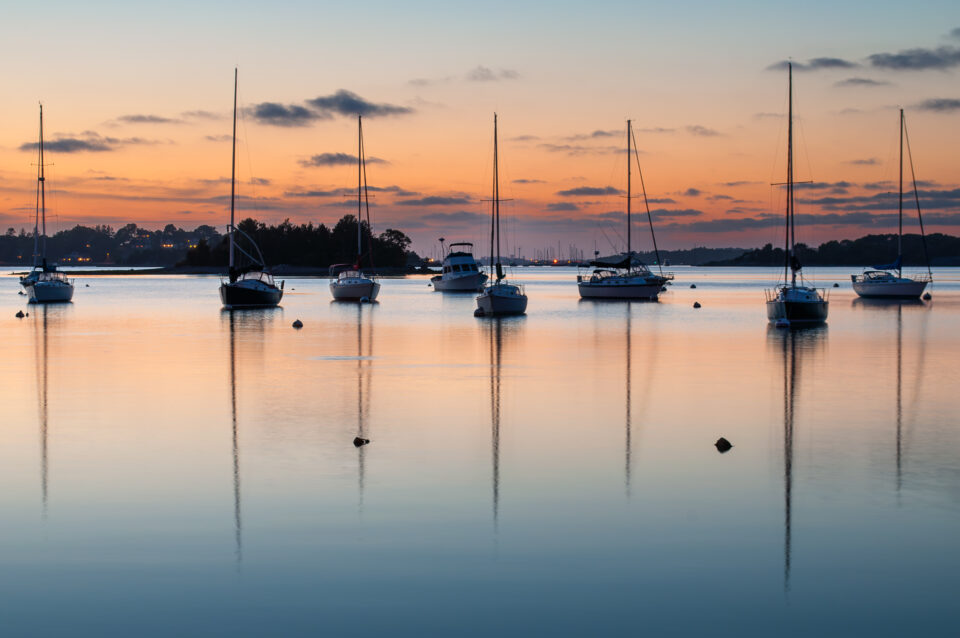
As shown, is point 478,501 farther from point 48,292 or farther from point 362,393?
point 48,292

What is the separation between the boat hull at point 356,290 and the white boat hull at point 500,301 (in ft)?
69.9

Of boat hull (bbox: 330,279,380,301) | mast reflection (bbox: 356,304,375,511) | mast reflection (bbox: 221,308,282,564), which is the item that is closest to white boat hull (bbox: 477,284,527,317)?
mast reflection (bbox: 356,304,375,511)

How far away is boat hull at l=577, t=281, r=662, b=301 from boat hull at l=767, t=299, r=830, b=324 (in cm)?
3358

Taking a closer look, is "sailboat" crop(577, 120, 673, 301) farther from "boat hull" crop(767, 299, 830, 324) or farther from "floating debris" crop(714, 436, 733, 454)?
"floating debris" crop(714, 436, 733, 454)

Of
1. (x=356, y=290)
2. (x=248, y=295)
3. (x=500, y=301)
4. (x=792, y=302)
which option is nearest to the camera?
(x=792, y=302)

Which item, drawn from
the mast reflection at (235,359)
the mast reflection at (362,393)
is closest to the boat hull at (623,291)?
the mast reflection at (235,359)

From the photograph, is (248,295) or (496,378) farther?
(248,295)

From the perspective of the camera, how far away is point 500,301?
58969 mm

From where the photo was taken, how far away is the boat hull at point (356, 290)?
79.6 meters

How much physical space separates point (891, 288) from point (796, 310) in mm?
37980

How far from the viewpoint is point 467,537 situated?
1126cm

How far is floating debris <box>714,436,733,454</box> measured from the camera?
1669 cm

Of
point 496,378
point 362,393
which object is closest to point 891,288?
point 496,378

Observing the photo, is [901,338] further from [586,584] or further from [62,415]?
[586,584]
